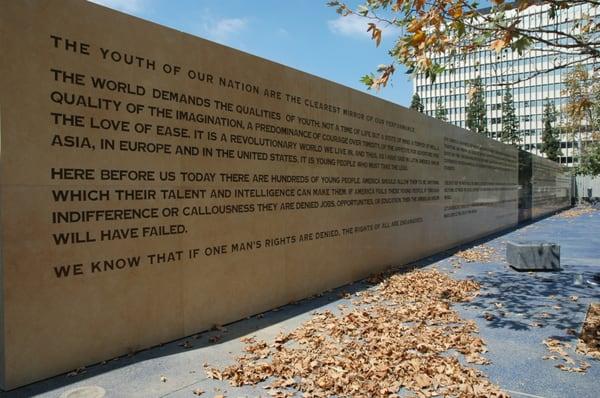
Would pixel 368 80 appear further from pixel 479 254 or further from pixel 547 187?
pixel 547 187

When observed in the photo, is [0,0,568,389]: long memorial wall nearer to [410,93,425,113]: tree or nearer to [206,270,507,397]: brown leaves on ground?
[206,270,507,397]: brown leaves on ground

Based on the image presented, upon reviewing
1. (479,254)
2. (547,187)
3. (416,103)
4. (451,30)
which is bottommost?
(479,254)

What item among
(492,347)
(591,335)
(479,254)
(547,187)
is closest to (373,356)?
(492,347)

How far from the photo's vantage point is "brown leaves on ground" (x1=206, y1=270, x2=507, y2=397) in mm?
4184

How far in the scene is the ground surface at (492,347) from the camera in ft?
13.9

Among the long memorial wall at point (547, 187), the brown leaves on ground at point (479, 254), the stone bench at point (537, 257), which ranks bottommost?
the brown leaves on ground at point (479, 254)

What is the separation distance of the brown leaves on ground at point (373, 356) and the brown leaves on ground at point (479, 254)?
17.2 ft

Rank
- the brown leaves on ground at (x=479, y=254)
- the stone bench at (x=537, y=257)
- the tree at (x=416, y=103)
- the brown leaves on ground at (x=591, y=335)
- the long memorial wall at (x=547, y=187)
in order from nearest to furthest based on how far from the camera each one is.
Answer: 1. the brown leaves on ground at (x=591, y=335)
2. the stone bench at (x=537, y=257)
3. the brown leaves on ground at (x=479, y=254)
4. the long memorial wall at (x=547, y=187)
5. the tree at (x=416, y=103)

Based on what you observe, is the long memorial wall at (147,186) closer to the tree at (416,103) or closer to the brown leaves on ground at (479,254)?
the brown leaves on ground at (479,254)

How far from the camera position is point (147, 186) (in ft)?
17.6

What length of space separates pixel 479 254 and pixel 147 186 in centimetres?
1030

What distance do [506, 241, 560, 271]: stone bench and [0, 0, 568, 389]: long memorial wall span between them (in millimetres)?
4030

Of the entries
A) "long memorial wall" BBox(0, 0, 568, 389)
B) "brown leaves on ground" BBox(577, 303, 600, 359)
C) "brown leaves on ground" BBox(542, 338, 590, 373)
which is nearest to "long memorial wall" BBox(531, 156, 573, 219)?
"brown leaves on ground" BBox(577, 303, 600, 359)

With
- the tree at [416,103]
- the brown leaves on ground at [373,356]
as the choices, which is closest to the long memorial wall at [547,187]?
the brown leaves on ground at [373,356]
